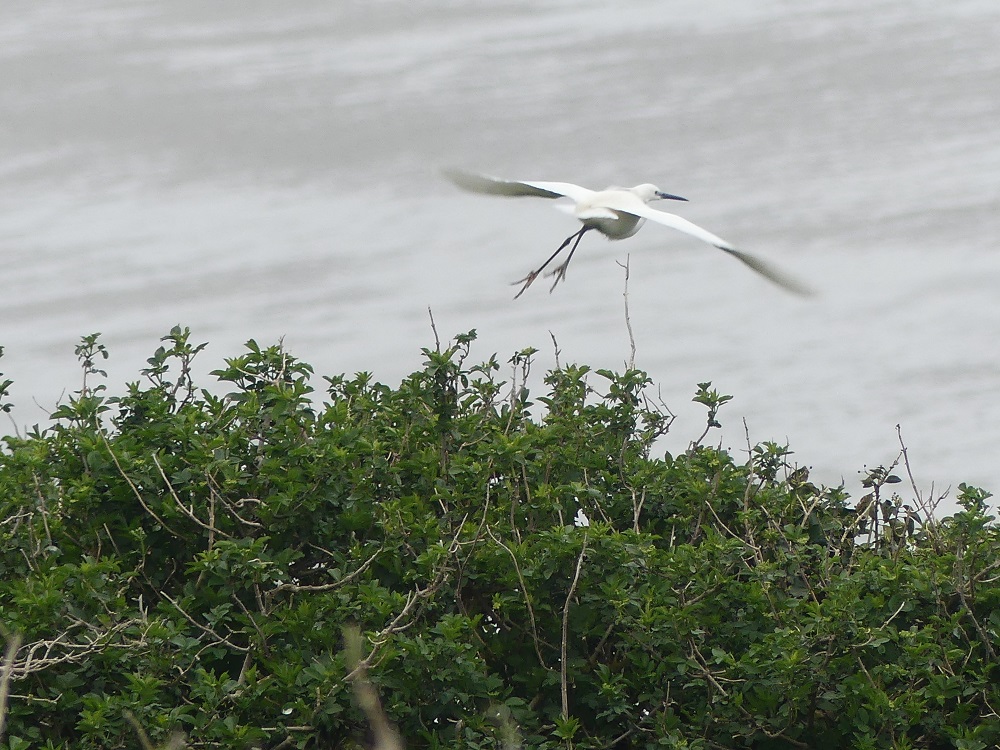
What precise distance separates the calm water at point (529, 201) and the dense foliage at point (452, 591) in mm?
3187

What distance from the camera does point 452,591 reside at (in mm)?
3500

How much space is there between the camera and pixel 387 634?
3.17 meters

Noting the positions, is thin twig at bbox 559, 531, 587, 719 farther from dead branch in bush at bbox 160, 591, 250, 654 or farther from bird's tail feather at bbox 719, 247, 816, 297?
bird's tail feather at bbox 719, 247, 816, 297

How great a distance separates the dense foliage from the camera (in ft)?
10.7

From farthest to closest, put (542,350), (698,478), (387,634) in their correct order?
(542,350) < (698,478) < (387,634)

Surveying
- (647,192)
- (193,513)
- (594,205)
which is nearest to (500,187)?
(594,205)

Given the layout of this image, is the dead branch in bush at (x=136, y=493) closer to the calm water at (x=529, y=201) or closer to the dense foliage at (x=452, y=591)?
the dense foliage at (x=452, y=591)

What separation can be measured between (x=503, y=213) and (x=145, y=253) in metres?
2.34

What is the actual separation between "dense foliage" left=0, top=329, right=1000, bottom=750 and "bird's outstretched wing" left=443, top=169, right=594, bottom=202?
1.34m

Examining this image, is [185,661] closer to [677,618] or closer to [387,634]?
[387,634]

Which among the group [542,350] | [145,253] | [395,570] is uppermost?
[145,253]

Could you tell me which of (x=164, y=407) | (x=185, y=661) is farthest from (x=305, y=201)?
(x=185, y=661)

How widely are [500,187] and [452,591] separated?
2030 mm

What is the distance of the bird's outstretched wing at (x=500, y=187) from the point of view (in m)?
5.16
